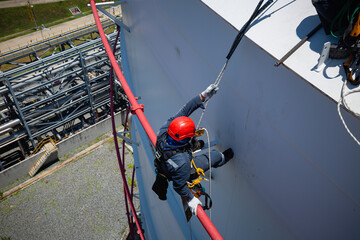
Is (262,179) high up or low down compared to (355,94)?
down

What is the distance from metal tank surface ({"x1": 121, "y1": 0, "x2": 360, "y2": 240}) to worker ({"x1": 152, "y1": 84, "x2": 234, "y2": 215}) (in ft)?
0.97

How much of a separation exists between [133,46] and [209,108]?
3852 mm

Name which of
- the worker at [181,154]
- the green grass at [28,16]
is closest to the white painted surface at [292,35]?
the worker at [181,154]

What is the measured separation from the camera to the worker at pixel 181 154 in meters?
2.89

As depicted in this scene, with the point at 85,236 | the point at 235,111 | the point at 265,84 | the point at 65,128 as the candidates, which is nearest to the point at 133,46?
the point at 235,111

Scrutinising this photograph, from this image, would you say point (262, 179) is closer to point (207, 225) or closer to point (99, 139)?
point (207, 225)

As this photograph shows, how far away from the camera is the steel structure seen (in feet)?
37.1

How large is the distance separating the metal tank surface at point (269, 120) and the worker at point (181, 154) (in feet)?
0.97

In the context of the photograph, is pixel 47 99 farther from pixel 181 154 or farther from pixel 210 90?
pixel 210 90

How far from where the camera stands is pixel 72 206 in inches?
415

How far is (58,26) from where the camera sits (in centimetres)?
2375

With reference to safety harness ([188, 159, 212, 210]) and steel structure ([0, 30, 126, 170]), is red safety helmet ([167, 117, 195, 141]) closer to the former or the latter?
safety harness ([188, 159, 212, 210])

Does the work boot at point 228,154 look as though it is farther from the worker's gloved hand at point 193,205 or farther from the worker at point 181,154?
the worker's gloved hand at point 193,205

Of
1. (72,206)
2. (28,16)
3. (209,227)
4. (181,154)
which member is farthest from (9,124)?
(28,16)
